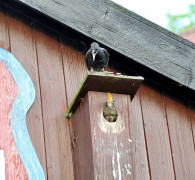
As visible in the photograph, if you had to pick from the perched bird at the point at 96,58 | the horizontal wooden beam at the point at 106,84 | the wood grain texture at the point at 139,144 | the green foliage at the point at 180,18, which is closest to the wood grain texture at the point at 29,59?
the horizontal wooden beam at the point at 106,84

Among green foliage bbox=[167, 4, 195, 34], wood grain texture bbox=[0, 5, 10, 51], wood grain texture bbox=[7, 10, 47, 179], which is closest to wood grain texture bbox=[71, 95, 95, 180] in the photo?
wood grain texture bbox=[7, 10, 47, 179]

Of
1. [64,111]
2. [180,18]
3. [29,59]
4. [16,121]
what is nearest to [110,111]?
[64,111]

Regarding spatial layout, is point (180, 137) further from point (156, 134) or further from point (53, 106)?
point (53, 106)

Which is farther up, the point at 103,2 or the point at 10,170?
the point at 103,2

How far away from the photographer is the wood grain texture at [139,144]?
2.81 meters

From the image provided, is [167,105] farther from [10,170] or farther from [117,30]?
[10,170]

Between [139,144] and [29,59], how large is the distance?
79cm

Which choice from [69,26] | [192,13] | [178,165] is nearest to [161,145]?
[178,165]

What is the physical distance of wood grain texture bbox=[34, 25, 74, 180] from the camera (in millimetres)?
2645

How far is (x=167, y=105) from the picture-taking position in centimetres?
305

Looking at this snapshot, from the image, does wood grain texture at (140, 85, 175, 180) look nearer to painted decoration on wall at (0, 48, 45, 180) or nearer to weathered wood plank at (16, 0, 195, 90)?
weathered wood plank at (16, 0, 195, 90)

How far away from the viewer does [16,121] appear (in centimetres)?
262

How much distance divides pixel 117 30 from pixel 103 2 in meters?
0.18

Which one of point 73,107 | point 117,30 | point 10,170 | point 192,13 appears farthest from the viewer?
point 192,13
